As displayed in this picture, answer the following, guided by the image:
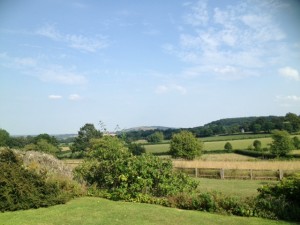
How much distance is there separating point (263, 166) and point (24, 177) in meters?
20.6

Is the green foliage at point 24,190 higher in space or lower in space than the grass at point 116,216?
higher

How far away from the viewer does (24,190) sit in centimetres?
1045

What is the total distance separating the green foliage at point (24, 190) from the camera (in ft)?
33.9

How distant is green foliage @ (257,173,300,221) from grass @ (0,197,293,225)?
1.43 ft

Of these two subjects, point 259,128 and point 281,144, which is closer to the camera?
point 281,144

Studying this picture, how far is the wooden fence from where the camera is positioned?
829 inches

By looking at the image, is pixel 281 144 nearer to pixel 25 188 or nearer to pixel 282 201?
pixel 282 201

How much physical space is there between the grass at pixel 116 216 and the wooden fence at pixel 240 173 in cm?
1323

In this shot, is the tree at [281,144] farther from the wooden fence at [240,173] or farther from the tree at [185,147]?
the wooden fence at [240,173]

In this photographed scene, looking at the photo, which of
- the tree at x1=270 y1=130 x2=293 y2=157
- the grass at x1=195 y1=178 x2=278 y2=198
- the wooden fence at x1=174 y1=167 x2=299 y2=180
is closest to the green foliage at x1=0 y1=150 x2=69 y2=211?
the grass at x1=195 y1=178 x2=278 y2=198

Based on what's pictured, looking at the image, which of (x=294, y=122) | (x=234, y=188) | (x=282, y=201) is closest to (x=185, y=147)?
(x=234, y=188)

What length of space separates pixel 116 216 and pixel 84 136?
179 feet

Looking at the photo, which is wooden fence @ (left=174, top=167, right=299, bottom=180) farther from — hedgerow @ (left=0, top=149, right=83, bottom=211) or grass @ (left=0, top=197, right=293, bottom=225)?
grass @ (left=0, top=197, right=293, bottom=225)

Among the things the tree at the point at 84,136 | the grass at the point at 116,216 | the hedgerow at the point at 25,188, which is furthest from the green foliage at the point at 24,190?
the tree at the point at 84,136
